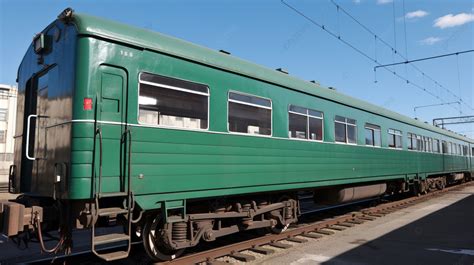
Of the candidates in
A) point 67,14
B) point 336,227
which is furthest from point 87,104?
point 336,227

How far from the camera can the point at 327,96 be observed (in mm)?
9906

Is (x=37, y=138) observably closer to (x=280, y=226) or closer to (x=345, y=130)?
(x=280, y=226)

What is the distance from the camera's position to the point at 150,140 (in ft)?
18.0

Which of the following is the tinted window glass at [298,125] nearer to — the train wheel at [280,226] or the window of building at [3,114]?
the train wheel at [280,226]

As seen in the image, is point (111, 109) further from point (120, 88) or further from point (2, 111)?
point (2, 111)

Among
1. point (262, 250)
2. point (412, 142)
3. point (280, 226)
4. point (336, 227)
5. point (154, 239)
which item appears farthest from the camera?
point (412, 142)

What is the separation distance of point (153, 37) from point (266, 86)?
2.74m

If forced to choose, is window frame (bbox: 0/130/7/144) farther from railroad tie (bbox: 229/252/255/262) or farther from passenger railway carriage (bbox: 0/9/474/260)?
railroad tie (bbox: 229/252/255/262)

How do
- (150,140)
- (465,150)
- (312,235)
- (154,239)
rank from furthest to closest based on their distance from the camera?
(465,150), (312,235), (154,239), (150,140)

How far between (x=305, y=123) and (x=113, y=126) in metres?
4.91

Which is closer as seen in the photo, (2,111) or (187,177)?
(187,177)

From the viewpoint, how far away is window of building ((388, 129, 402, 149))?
13.8 m

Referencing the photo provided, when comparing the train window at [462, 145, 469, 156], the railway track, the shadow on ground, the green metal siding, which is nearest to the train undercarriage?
the railway track

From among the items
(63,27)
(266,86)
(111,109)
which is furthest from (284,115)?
(63,27)
